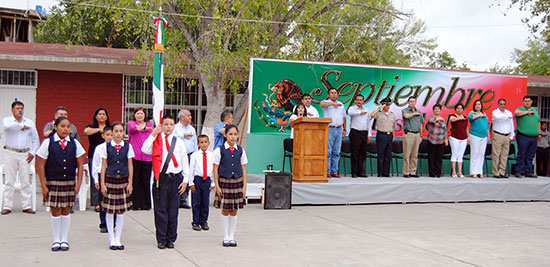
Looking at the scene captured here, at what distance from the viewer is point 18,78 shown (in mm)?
14086

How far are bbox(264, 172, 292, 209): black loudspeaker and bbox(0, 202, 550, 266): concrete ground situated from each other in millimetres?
204

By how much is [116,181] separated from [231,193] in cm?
136

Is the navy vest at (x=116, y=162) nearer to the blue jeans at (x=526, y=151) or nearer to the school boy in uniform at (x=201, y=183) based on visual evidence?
the school boy in uniform at (x=201, y=183)

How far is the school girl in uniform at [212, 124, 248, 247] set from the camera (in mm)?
6676

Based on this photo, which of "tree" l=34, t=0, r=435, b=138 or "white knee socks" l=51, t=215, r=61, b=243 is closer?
"white knee socks" l=51, t=215, r=61, b=243

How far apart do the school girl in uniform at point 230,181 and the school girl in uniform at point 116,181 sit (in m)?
1.07

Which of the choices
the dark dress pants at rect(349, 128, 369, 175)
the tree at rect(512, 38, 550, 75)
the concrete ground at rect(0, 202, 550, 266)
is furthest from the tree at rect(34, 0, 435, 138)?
the tree at rect(512, 38, 550, 75)

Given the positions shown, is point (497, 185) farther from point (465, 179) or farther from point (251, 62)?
point (251, 62)

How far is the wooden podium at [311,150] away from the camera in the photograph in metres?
10.4

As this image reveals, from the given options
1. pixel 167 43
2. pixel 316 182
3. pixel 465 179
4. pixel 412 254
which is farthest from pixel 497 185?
pixel 167 43

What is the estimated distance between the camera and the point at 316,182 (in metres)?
10.5

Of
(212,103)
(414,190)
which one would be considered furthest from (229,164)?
(212,103)

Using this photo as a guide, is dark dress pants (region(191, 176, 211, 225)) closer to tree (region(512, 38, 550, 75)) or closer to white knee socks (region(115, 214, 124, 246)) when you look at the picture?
white knee socks (region(115, 214, 124, 246))

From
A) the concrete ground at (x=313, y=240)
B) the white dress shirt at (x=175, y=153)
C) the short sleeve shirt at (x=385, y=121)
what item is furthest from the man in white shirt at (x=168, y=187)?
the short sleeve shirt at (x=385, y=121)
